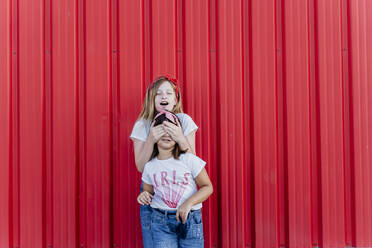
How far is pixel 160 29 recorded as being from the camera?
2490mm

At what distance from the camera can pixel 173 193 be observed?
1.79m

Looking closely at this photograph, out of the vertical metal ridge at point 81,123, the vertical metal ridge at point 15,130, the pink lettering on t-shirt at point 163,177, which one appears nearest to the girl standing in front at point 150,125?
the pink lettering on t-shirt at point 163,177

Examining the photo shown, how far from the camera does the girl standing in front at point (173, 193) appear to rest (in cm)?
179

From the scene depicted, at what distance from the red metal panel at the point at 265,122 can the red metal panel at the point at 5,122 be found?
2238mm

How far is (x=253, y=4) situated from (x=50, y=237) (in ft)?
9.27

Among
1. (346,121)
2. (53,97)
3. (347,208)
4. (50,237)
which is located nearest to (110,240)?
(50,237)

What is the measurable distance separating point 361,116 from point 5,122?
10.7ft

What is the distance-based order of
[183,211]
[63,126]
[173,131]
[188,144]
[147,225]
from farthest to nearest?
[63,126]
[147,225]
[188,144]
[173,131]
[183,211]

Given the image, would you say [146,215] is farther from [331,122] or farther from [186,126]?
[331,122]

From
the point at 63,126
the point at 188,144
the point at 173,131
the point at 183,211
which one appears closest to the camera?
the point at 183,211

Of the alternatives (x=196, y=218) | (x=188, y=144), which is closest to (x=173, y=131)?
(x=188, y=144)

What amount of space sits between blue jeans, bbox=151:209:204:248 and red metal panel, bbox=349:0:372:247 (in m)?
1.62

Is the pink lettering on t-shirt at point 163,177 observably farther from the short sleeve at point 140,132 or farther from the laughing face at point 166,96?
the laughing face at point 166,96

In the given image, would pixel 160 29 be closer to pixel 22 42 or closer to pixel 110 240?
pixel 22 42
